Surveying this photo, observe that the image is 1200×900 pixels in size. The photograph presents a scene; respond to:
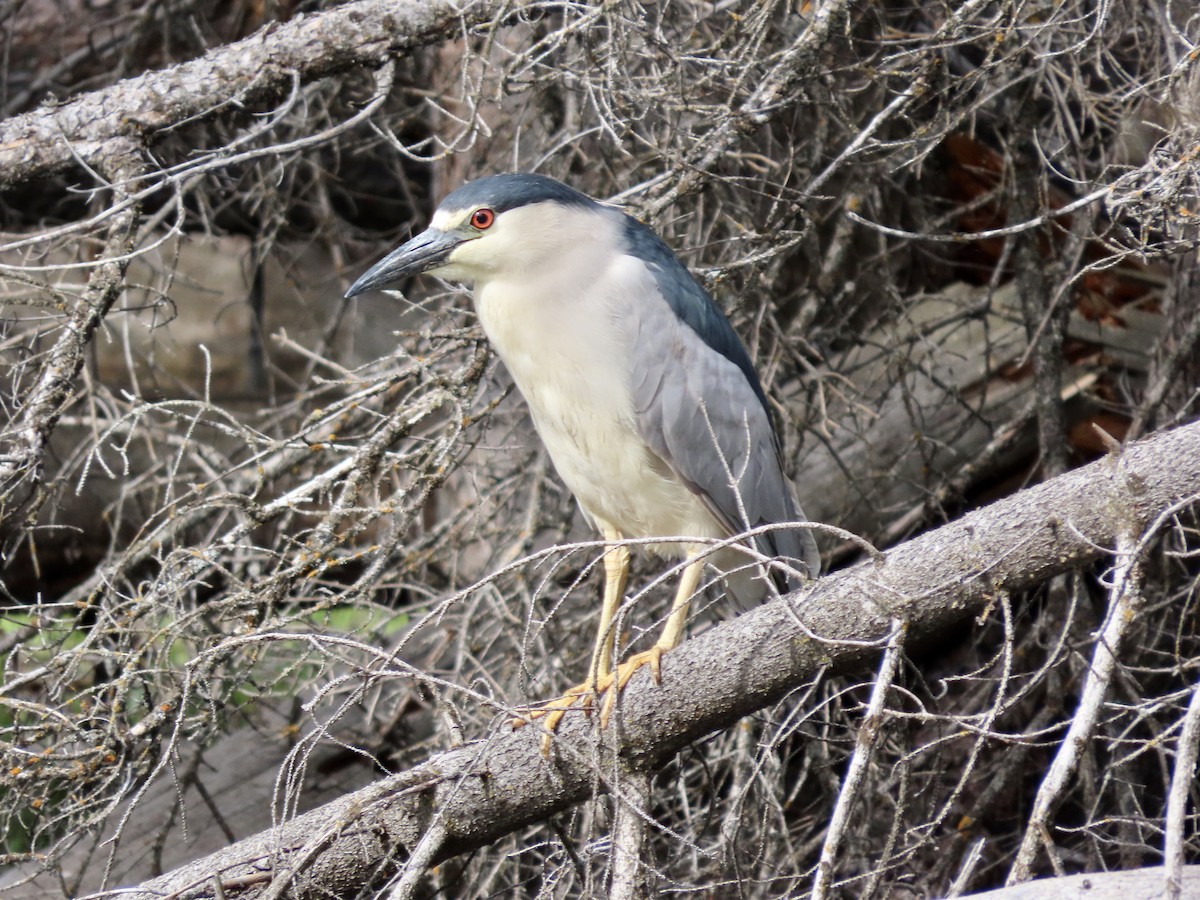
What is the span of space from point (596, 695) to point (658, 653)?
39cm

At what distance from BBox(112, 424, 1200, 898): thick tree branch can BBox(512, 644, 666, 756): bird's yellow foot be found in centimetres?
3

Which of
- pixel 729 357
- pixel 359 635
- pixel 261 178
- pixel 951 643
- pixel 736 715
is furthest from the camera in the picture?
pixel 951 643

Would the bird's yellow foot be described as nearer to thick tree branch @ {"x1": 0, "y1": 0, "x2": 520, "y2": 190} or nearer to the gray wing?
the gray wing

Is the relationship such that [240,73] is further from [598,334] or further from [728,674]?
[728,674]

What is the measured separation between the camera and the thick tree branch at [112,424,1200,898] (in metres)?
1.82

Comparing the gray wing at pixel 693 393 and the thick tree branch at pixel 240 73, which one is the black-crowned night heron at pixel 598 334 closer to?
the gray wing at pixel 693 393

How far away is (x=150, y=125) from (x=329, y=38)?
459 mm

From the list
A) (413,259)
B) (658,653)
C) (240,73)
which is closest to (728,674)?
(658,653)

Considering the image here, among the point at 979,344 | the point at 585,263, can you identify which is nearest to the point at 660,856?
the point at 585,263

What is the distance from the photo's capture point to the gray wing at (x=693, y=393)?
2723mm

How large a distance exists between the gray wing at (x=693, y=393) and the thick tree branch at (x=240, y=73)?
749 millimetres

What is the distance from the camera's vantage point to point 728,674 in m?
2.04

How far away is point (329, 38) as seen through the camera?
2695mm

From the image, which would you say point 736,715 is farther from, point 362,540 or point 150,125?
point 362,540
